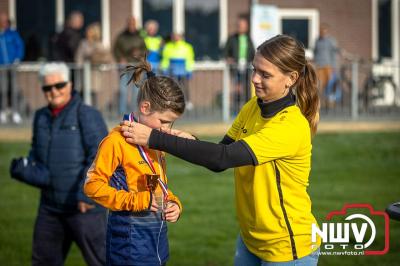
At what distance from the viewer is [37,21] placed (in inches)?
868

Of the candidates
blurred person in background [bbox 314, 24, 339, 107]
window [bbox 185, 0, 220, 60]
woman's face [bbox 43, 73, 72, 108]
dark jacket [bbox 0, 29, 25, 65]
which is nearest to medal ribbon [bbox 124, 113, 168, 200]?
woman's face [bbox 43, 73, 72, 108]

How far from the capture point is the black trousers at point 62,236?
6.54m

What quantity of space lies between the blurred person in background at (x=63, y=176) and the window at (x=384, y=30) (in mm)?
19059

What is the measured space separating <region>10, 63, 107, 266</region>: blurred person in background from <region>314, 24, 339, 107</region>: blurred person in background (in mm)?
11735

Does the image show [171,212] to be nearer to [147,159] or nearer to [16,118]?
[147,159]

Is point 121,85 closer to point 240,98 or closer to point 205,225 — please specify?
point 240,98

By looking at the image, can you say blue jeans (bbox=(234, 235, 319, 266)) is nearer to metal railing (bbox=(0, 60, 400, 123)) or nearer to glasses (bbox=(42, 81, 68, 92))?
glasses (bbox=(42, 81, 68, 92))

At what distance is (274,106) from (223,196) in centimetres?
754

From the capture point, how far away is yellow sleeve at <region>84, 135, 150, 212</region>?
4.47m

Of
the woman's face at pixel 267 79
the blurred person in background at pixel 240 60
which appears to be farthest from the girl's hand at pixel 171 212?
the blurred person in background at pixel 240 60

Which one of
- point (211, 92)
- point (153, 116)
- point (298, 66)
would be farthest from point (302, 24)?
point (153, 116)

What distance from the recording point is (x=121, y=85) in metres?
17.1

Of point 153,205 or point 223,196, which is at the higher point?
point 153,205

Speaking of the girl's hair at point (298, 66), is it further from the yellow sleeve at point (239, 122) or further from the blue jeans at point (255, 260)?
the blue jeans at point (255, 260)
